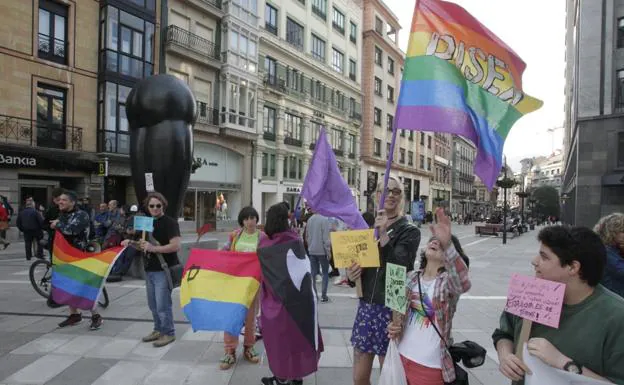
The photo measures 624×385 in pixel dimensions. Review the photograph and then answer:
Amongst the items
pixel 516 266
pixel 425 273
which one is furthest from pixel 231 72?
pixel 425 273

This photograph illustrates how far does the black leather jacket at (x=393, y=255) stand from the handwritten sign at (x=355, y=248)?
0.54 ft

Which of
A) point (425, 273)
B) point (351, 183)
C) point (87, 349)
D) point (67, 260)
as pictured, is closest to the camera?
point (425, 273)

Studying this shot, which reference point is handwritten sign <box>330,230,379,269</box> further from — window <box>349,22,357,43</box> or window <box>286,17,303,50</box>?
window <box>349,22,357,43</box>

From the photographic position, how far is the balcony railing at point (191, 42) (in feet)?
76.3

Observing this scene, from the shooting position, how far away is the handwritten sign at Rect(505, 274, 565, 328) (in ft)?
5.95

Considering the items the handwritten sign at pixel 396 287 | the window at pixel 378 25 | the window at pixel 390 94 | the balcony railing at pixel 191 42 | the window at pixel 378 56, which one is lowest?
the handwritten sign at pixel 396 287

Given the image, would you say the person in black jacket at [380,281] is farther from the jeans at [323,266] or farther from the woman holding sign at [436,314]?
the jeans at [323,266]

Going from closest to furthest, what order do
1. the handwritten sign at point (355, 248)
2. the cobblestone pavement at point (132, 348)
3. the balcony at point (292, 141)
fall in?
the handwritten sign at point (355, 248)
the cobblestone pavement at point (132, 348)
the balcony at point (292, 141)

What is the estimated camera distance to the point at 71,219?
6.02 meters

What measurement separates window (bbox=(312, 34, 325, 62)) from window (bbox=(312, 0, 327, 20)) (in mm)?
1990

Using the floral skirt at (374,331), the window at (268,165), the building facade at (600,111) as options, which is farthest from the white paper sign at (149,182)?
the building facade at (600,111)

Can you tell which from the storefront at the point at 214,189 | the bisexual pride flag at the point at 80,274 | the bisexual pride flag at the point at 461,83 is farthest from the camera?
the storefront at the point at 214,189

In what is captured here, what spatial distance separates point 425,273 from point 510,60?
6.09 feet

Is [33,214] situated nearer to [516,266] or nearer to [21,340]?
[21,340]
